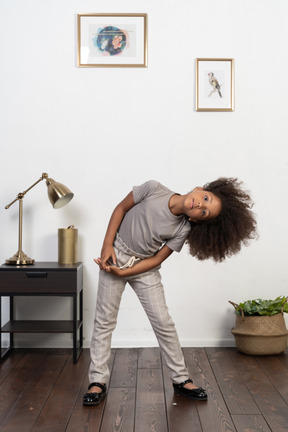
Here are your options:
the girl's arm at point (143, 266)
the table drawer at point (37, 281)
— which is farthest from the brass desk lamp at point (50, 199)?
the girl's arm at point (143, 266)

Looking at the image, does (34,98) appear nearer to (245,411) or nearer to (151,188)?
A: (151,188)

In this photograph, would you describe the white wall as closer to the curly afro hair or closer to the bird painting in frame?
the bird painting in frame

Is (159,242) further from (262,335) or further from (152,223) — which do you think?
(262,335)

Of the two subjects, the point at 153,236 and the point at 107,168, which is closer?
the point at 153,236

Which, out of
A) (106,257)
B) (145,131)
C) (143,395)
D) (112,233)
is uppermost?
(145,131)

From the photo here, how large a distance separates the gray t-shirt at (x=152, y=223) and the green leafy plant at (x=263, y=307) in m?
1.02

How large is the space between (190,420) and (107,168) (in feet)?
5.54

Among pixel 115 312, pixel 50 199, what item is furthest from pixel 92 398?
pixel 50 199

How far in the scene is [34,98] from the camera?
3.28 meters

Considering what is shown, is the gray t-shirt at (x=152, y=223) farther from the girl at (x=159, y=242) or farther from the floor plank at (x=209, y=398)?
the floor plank at (x=209, y=398)

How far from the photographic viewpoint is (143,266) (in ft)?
7.66

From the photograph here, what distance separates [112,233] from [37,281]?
795mm

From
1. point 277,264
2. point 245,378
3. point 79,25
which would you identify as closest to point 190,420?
point 245,378

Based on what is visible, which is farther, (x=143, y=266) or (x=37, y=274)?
(x=37, y=274)
